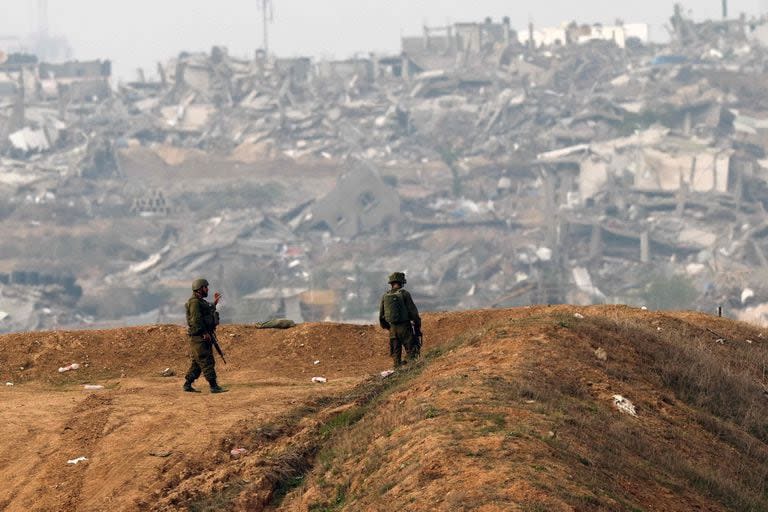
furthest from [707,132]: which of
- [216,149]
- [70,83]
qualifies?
[70,83]

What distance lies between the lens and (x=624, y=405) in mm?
9805

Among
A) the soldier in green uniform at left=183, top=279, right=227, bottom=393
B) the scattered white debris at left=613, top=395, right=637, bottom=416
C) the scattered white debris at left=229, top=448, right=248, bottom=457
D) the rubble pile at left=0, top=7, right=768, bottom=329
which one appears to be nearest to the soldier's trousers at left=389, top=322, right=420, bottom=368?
the soldier in green uniform at left=183, top=279, right=227, bottom=393

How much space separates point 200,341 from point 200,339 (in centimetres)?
2

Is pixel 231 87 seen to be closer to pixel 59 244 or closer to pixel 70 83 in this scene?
pixel 70 83

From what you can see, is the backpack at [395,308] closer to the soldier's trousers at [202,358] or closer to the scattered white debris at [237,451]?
the soldier's trousers at [202,358]

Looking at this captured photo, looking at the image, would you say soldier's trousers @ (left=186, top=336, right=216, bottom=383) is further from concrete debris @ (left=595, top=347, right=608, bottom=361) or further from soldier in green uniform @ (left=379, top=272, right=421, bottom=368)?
concrete debris @ (left=595, top=347, right=608, bottom=361)

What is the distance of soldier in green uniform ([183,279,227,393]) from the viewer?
483 inches

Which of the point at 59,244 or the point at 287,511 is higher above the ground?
the point at 287,511

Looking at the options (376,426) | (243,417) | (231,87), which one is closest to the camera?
(376,426)

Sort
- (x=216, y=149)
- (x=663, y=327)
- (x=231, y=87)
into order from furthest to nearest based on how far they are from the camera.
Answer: (x=231, y=87) < (x=216, y=149) < (x=663, y=327)

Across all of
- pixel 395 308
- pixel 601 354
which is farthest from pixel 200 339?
pixel 601 354

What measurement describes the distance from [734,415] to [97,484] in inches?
192

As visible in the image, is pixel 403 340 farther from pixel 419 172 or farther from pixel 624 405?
pixel 419 172

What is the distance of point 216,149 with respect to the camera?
306 ft
